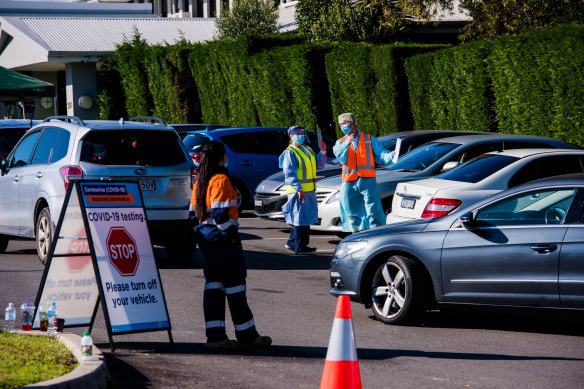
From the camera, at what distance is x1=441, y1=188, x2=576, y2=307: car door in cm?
793

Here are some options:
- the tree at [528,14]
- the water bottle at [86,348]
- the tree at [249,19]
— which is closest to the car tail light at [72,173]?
the water bottle at [86,348]

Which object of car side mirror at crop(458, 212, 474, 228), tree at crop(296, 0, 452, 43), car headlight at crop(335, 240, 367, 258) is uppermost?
tree at crop(296, 0, 452, 43)

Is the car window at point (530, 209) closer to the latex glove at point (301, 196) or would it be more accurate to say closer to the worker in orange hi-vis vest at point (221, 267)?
the worker in orange hi-vis vest at point (221, 267)

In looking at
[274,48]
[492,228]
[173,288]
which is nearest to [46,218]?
[173,288]

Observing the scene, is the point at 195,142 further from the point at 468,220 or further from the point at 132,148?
the point at 468,220

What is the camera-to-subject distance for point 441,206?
11.1 meters

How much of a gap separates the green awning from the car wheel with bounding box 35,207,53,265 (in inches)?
442

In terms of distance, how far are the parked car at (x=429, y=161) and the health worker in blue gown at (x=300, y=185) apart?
2.88 feet

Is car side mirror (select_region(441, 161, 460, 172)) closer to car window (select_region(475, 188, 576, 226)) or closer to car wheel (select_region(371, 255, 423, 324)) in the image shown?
car wheel (select_region(371, 255, 423, 324))

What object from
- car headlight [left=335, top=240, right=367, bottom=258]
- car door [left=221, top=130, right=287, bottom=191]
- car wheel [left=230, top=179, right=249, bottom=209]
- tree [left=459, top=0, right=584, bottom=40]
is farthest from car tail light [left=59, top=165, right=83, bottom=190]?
tree [left=459, top=0, right=584, bottom=40]

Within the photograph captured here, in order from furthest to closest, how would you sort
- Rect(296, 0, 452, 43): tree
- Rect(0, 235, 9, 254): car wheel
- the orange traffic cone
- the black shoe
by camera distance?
1. Rect(296, 0, 452, 43): tree
2. Rect(0, 235, 9, 254): car wheel
3. the black shoe
4. the orange traffic cone

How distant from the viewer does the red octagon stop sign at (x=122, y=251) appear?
24.0 ft

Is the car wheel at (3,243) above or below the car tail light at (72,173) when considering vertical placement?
below

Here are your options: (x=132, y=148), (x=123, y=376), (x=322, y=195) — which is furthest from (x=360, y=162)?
(x=123, y=376)
